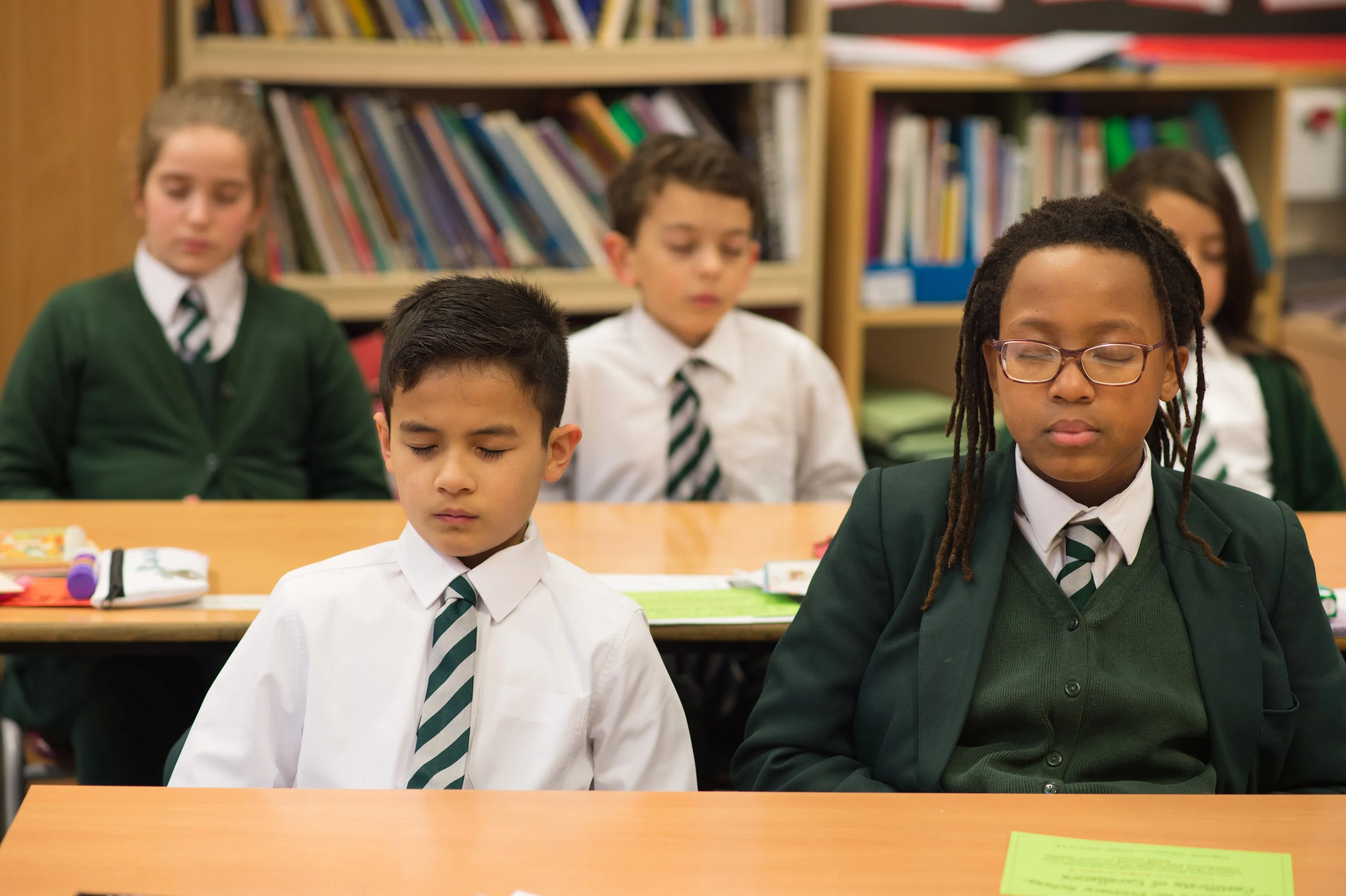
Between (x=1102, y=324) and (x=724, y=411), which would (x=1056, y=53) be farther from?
(x=1102, y=324)

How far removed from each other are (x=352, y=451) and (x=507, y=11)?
1172 mm

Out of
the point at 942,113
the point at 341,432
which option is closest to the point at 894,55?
the point at 942,113

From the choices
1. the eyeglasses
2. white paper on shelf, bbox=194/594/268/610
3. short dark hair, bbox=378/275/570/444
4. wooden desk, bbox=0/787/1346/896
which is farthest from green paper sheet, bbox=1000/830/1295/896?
white paper on shelf, bbox=194/594/268/610

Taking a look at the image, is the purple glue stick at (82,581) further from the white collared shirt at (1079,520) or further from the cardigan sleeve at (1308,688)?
the cardigan sleeve at (1308,688)

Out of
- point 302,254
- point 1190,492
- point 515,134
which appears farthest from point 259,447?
point 1190,492

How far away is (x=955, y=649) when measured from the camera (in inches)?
55.0

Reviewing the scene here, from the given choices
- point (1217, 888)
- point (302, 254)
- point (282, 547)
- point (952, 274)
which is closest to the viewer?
point (1217, 888)

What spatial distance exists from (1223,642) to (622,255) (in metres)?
1.49

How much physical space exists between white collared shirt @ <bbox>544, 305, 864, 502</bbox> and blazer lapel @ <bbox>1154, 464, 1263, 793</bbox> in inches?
46.8

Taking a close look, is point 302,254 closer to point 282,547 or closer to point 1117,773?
point 282,547

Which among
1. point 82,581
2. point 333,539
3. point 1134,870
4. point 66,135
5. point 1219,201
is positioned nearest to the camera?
point 1134,870

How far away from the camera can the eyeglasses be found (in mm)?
1364

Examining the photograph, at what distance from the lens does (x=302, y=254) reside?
10.4 ft

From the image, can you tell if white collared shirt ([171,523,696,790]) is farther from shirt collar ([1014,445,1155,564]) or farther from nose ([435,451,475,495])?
shirt collar ([1014,445,1155,564])
